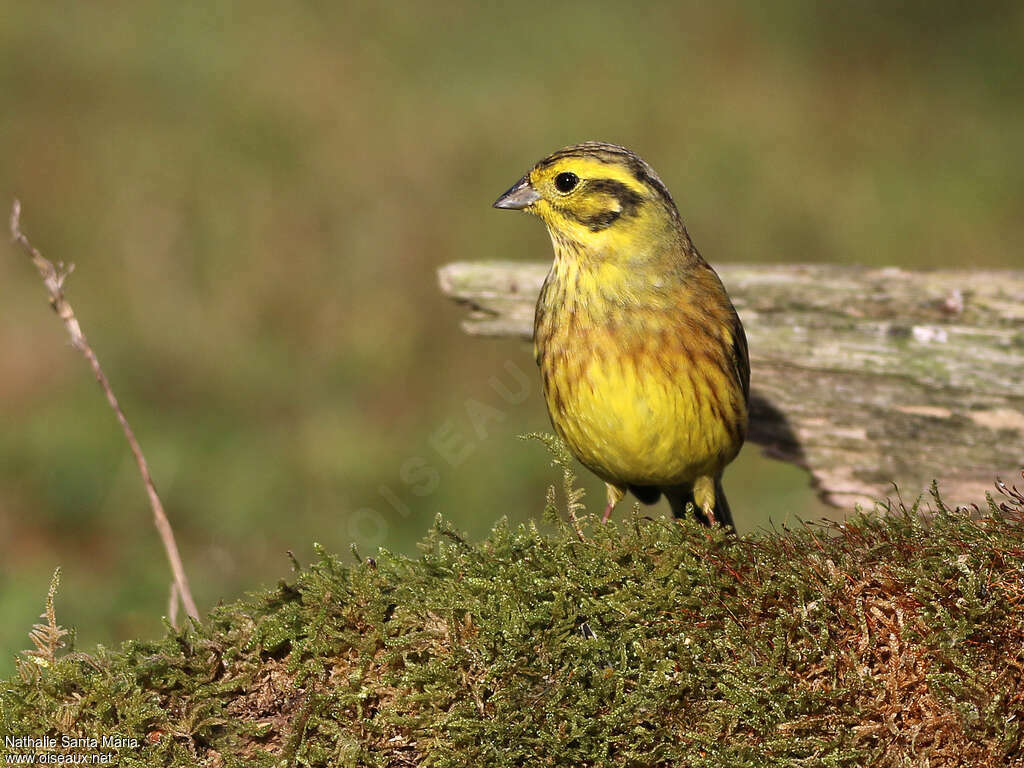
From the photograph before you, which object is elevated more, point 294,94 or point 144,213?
point 294,94

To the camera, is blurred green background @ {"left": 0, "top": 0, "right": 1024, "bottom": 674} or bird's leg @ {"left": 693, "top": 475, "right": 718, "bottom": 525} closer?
bird's leg @ {"left": 693, "top": 475, "right": 718, "bottom": 525}

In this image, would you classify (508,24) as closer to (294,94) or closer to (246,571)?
(294,94)

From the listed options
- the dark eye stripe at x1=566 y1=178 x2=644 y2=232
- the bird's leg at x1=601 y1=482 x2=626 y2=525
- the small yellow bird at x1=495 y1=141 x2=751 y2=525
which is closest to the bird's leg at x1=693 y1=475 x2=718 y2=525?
the small yellow bird at x1=495 y1=141 x2=751 y2=525

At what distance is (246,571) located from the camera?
6879 mm

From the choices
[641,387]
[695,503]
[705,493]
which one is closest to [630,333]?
[641,387]

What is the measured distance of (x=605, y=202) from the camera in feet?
15.3

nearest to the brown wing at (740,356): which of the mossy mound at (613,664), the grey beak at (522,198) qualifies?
the grey beak at (522,198)

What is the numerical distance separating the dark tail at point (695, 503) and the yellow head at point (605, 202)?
44.6 inches

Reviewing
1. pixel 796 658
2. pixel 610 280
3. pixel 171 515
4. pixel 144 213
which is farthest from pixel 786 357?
pixel 144 213

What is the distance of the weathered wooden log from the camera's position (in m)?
5.26

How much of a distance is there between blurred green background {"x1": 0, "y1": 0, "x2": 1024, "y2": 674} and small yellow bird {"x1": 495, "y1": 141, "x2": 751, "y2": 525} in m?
2.80

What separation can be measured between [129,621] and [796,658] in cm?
406

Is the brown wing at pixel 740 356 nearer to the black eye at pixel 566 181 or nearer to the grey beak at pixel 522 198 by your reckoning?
the black eye at pixel 566 181

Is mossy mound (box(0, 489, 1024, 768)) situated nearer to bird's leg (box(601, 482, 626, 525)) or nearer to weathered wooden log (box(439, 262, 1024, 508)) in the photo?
bird's leg (box(601, 482, 626, 525))
